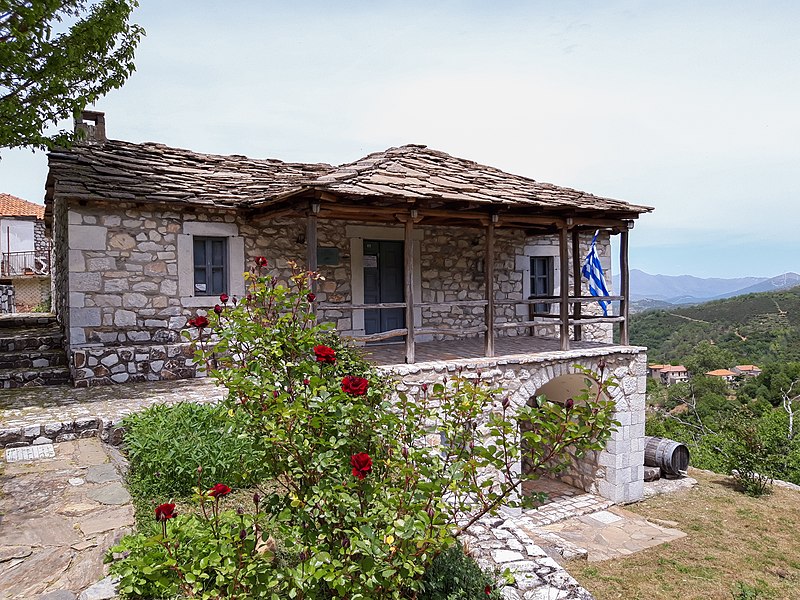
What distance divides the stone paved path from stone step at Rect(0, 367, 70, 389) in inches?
132

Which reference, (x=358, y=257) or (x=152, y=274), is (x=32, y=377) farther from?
(x=358, y=257)

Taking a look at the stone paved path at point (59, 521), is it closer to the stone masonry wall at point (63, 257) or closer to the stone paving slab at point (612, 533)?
the stone masonry wall at point (63, 257)

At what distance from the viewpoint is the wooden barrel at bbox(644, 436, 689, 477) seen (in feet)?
35.1

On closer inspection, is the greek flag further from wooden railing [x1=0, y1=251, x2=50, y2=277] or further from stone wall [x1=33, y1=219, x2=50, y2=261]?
stone wall [x1=33, y1=219, x2=50, y2=261]

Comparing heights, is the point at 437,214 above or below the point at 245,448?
above

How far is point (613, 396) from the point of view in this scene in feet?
31.6

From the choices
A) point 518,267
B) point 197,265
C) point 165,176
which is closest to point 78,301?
point 197,265

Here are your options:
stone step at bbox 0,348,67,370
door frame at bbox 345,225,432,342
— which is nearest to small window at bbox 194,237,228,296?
door frame at bbox 345,225,432,342

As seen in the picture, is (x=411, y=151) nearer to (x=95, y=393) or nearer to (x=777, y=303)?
(x=95, y=393)

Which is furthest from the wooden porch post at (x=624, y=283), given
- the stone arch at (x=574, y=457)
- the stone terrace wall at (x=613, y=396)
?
the stone arch at (x=574, y=457)

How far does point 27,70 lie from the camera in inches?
252

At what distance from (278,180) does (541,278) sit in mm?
6366

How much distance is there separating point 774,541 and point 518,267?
21.4ft

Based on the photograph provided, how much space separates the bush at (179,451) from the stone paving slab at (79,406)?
457 millimetres
